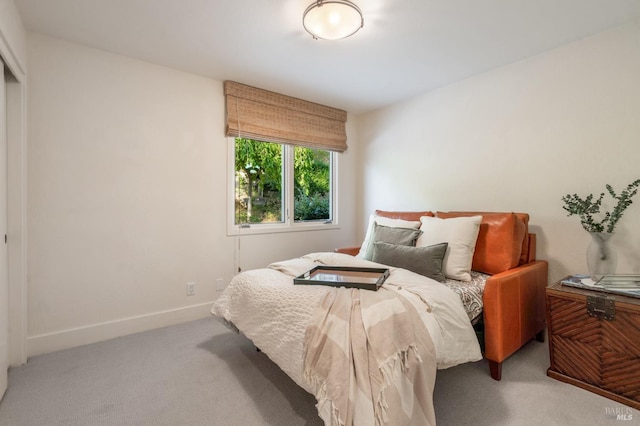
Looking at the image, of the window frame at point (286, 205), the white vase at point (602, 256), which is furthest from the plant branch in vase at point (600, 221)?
the window frame at point (286, 205)

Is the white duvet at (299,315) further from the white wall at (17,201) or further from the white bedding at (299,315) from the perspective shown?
the white wall at (17,201)

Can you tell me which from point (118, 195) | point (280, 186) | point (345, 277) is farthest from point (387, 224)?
point (118, 195)

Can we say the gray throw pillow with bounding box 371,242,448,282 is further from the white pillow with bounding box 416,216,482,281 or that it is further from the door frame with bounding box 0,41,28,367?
the door frame with bounding box 0,41,28,367

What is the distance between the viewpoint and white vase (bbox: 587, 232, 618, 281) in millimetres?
Result: 1839

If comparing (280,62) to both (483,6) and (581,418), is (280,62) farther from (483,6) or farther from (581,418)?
(581,418)

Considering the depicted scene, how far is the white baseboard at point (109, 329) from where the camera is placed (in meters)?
2.15

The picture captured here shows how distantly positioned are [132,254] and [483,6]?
3.15 metres

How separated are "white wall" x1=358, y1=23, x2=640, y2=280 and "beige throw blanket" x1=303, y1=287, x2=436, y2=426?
5.87 ft

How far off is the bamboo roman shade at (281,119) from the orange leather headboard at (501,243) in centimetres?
203

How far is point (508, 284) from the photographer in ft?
5.99

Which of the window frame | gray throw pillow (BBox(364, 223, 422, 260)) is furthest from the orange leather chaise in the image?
the window frame

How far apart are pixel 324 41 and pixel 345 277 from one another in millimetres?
1743

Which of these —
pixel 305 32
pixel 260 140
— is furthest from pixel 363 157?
pixel 305 32

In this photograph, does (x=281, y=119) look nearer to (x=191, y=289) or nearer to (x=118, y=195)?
(x=118, y=195)
